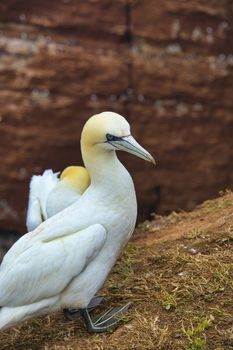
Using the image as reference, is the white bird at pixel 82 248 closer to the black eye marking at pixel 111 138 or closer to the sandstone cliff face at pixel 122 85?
the black eye marking at pixel 111 138

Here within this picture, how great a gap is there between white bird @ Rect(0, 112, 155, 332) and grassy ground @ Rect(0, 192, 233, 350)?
0.67ft

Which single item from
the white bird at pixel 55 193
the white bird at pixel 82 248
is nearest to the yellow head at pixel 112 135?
the white bird at pixel 82 248

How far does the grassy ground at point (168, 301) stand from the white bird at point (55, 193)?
607 mm

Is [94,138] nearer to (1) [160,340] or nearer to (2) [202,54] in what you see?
(1) [160,340]

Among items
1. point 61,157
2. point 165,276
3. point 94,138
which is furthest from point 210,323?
point 61,157

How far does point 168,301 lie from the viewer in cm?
445

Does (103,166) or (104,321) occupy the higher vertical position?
(103,166)

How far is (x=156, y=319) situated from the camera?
434 centimetres

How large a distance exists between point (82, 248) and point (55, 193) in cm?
169

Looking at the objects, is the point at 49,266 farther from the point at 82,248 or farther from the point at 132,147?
the point at 132,147

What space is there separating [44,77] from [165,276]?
4.11 m

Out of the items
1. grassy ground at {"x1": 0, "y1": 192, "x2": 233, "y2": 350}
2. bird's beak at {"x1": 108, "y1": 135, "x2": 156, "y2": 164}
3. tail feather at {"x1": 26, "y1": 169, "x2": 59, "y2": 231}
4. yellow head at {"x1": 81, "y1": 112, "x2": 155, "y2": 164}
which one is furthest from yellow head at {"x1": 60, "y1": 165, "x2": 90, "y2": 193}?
bird's beak at {"x1": 108, "y1": 135, "x2": 156, "y2": 164}

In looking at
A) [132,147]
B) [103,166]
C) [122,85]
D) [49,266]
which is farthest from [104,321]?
[122,85]

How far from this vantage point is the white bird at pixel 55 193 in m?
5.80
